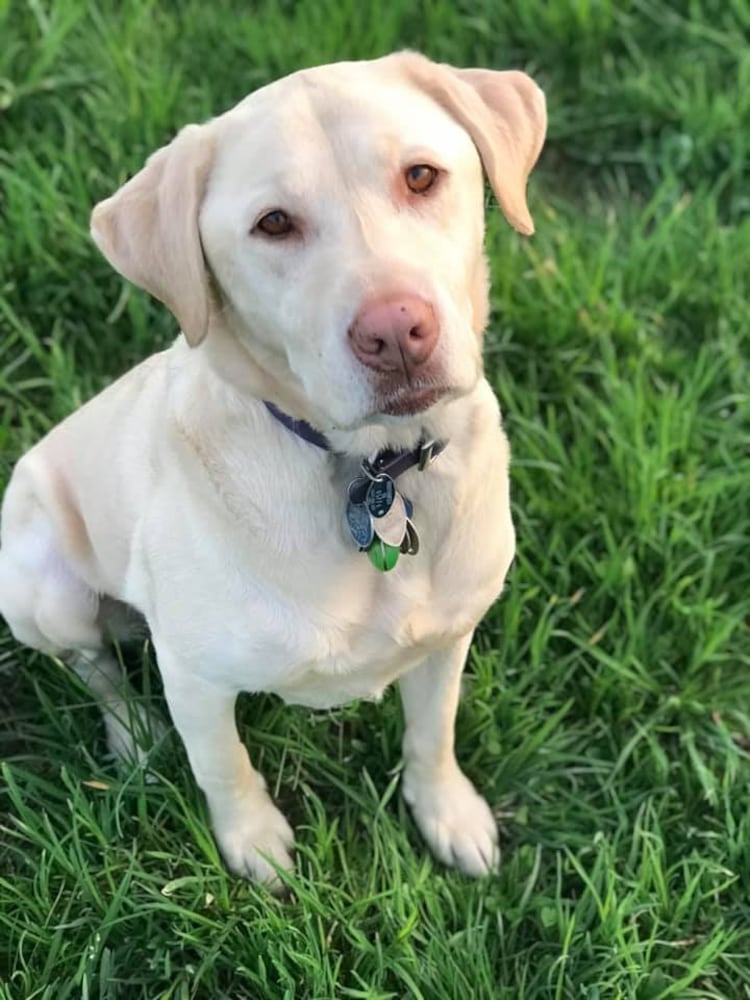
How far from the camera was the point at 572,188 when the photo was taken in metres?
4.01

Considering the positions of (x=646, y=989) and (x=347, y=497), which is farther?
(x=646, y=989)

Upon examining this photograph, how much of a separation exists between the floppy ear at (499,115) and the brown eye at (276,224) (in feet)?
1.17

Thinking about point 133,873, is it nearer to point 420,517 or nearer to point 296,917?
point 296,917

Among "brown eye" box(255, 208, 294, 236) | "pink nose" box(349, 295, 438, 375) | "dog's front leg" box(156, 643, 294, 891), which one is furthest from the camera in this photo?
"dog's front leg" box(156, 643, 294, 891)

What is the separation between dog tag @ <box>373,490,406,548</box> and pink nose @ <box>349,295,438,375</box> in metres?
0.36

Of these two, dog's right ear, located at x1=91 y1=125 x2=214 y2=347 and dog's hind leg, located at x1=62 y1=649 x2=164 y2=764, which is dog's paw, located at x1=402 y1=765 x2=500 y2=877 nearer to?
dog's hind leg, located at x1=62 y1=649 x2=164 y2=764

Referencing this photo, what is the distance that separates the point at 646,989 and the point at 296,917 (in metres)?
0.70

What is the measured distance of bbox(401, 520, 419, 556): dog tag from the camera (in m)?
2.07

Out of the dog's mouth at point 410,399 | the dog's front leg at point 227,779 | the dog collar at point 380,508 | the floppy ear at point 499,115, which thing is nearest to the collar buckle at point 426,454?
the dog collar at point 380,508

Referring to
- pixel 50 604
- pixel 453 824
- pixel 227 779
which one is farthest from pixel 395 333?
pixel 453 824

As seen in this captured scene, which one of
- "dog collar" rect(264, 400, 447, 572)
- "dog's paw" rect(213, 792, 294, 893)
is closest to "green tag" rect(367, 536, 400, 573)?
"dog collar" rect(264, 400, 447, 572)

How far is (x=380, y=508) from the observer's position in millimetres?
2037

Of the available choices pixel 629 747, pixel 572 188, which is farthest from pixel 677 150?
pixel 629 747

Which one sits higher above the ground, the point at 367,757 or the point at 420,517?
the point at 420,517
